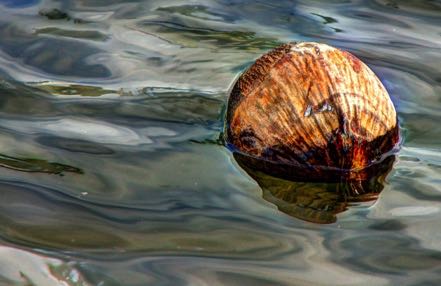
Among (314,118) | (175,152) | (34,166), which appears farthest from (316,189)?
(34,166)

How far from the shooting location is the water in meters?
3.20

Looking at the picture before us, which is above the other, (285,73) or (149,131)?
(285,73)

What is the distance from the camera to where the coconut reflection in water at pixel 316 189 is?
3619mm

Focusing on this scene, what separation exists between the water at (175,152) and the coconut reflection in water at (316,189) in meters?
0.05

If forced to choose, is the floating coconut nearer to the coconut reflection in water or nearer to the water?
the coconut reflection in water

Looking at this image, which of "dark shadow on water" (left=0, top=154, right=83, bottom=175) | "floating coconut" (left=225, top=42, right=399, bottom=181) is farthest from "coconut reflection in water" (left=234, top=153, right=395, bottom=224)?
"dark shadow on water" (left=0, top=154, right=83, bottom=175)

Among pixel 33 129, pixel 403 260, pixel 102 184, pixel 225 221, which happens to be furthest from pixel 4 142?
pixel 403 260

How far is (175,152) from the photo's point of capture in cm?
411

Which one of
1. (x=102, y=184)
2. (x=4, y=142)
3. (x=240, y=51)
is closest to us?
(x=102, y=184)

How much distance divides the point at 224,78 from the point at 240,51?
468mm

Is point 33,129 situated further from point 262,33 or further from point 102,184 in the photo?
point 262,33

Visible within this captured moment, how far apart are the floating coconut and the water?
149 millimetres

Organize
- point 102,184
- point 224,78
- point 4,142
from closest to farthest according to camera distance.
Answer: point 102,184, point 4,142, point 224,78

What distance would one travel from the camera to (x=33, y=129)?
4.28 m
